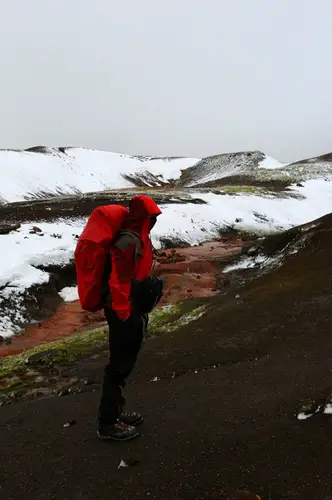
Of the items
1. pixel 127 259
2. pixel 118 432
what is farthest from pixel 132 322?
pixel 118 432

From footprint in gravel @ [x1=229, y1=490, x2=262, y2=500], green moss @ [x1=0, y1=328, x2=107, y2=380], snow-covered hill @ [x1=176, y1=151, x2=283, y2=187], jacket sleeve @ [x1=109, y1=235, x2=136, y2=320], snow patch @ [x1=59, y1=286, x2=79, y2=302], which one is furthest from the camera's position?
snow-covered hill @ [x1=176, y1=151, x2=283, y2=187]

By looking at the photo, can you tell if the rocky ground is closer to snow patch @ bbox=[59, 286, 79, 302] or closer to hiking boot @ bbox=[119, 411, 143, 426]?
hiking boot @ bbox=[119, 411, 143, 426]

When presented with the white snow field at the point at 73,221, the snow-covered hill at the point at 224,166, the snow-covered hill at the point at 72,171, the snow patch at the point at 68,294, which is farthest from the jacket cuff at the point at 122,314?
the snow-covered hill at the point at 224,166

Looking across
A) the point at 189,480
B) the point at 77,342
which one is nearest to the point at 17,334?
the point at 77,342

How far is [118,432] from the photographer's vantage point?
4570 millimetres

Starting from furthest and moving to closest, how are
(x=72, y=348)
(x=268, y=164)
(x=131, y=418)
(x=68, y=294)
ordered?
(x=268, y=164) → (x=68, y=294) → (x=72, y=348) → (x=131, y=418)

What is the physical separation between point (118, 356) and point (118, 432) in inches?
32.9

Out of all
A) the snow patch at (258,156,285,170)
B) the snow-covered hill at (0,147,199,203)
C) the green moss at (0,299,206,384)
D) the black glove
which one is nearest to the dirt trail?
the green moss at (0,299,206,384)

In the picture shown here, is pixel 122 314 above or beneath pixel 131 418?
above

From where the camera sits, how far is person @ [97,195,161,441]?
4.03 m

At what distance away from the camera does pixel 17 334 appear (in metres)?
11.2

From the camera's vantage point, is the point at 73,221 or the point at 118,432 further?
the point at 73,221

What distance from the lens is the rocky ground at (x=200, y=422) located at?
3877mm

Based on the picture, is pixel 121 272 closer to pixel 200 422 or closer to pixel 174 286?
pixel 200 422
